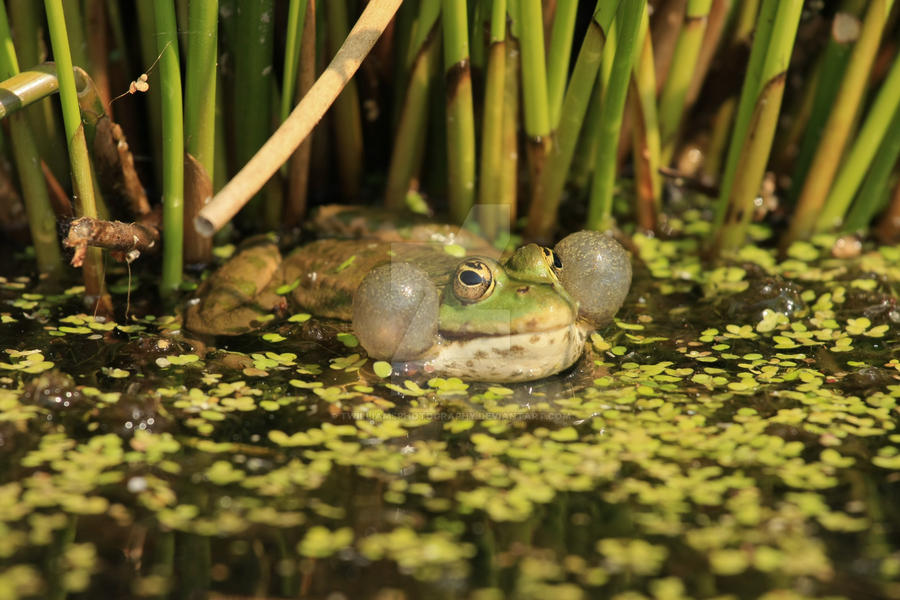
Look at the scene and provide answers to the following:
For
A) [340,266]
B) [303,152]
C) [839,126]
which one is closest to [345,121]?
[303,152]

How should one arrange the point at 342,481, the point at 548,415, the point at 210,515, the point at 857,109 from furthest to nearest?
the point at 857,109 < the point at 548,415 < the point at 342,481 < the point at 210,515

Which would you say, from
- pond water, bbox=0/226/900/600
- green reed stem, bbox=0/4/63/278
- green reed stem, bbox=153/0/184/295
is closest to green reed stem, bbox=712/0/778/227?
pond water, bbox=0/226/900/600

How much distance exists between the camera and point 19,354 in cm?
250

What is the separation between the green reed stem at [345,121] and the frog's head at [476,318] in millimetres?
958

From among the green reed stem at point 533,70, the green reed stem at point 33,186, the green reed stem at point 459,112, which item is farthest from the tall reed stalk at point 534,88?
the green reed stem at point 33,186

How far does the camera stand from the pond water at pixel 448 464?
5.63 ft

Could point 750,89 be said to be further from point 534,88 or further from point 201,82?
point 201,82

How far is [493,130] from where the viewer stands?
9.73ft

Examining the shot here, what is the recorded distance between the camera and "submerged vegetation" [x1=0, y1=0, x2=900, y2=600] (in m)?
1.78

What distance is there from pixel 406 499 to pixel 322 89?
37.7 inches

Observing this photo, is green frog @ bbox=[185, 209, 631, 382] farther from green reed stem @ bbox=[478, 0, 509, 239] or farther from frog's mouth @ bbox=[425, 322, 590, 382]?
green reed stem @ bbox=[478, 0, 509, 239]

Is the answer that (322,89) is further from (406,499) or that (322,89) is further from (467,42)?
(406,499)

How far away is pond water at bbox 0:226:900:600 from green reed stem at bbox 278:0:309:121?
686mm

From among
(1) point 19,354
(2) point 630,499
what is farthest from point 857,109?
(1) point 19,354
